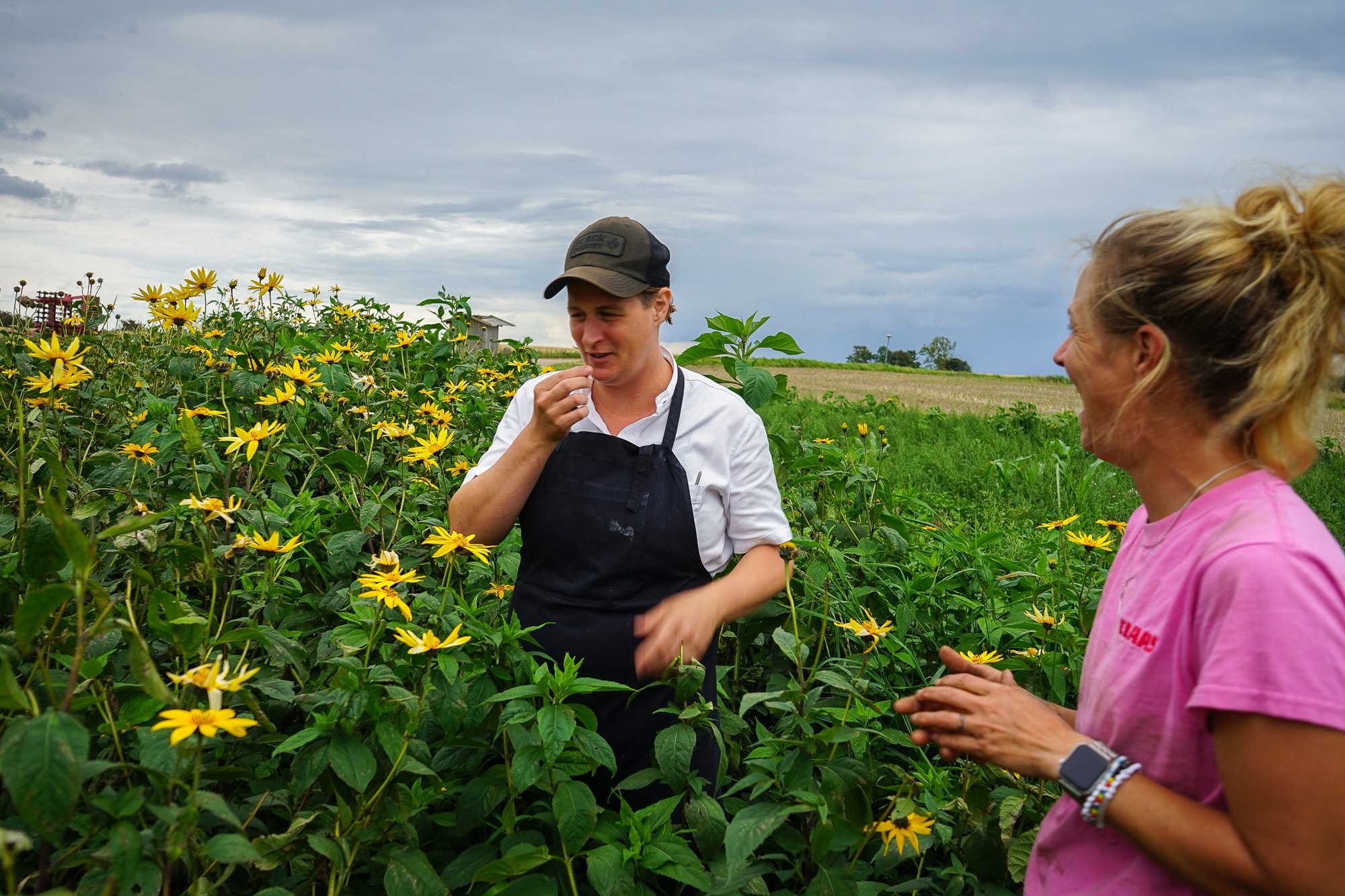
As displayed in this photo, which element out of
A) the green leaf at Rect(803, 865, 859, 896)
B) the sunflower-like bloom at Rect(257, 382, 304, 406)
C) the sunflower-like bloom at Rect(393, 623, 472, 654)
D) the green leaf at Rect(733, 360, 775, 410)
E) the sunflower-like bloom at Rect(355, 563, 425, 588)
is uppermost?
the green leaf at Rect(733, 360, 775, 410)

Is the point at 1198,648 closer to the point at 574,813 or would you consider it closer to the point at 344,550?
the point at 574,813

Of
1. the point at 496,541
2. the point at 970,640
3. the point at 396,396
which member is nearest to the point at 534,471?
the point at 496,541

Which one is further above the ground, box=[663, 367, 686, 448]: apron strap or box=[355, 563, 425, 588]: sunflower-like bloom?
box=[663, 367, 686, 448]: apron strap

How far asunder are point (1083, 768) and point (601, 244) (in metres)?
1.34

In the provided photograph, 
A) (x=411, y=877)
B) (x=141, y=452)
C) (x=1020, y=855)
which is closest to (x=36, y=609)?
(x=411, y=877)

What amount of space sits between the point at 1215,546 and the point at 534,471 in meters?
1.23

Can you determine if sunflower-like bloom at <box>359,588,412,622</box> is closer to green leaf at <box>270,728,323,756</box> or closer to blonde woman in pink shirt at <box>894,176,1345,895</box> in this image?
green leaf at <box>270,728,323,756</box>

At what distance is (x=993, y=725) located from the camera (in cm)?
127

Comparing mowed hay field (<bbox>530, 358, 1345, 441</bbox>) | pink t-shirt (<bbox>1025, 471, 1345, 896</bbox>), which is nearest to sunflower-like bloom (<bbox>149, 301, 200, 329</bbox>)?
pink t-shirt (<bbox>1025, 471, 1345, 896</bbox>)

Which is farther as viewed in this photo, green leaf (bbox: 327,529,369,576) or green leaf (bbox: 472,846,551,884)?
green leaf (bbox: 327,529,369,576)

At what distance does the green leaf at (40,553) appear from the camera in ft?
4.98

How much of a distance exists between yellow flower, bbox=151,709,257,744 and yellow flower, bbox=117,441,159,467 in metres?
1.51

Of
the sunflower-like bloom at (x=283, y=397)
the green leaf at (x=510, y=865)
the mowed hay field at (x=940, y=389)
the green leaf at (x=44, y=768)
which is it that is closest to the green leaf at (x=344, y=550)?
the sunflower-like bloom at (x=283, y=397)

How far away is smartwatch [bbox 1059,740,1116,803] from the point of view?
116 cm
